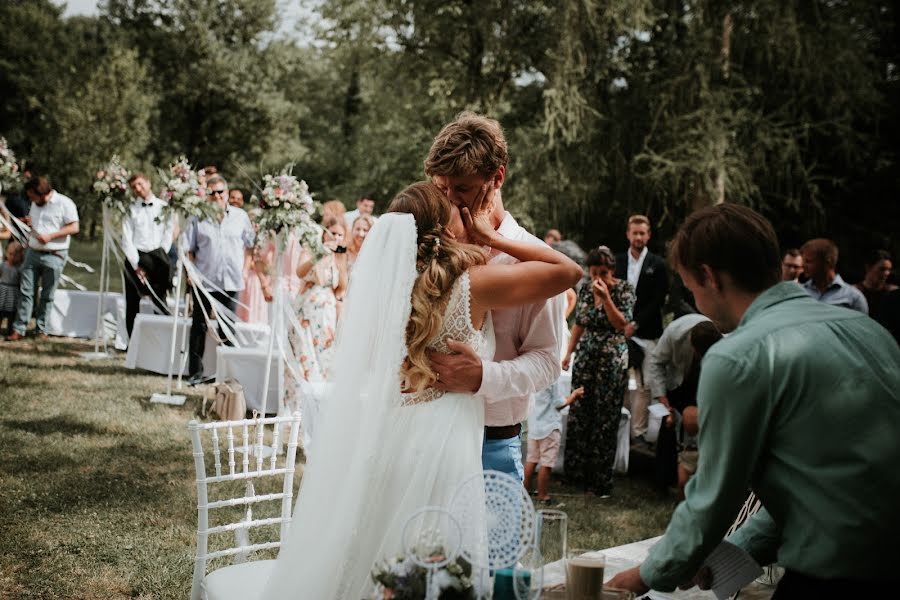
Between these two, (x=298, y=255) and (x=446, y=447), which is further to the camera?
(x=298, y=255)

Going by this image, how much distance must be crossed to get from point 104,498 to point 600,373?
370 cm

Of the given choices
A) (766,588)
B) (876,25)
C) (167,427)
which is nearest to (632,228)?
(167,427)

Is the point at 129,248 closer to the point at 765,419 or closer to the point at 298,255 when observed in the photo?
the point at 298,255

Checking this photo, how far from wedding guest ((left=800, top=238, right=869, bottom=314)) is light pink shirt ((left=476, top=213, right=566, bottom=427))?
204 inches

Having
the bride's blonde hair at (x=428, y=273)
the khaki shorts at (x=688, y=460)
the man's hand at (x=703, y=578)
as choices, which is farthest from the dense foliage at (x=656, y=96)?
the man's hand at (x=703, y=578)

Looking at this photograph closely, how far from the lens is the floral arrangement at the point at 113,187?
887 cm

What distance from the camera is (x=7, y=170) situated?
1070cm

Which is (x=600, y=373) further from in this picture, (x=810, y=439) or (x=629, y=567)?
(x=810, y=439)

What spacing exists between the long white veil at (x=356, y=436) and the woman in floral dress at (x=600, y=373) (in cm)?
430

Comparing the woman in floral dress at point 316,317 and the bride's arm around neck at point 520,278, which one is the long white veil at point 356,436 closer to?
the bride's arm around neck at point 520,278

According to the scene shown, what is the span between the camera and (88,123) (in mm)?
28234

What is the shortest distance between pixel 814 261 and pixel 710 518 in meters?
6.11

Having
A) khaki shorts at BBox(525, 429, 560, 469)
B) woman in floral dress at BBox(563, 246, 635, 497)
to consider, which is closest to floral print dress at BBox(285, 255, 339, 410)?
khaki shorts at BBox(525, 429, 560, 469)

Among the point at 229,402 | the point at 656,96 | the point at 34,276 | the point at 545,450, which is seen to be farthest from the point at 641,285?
the point at 656,96
